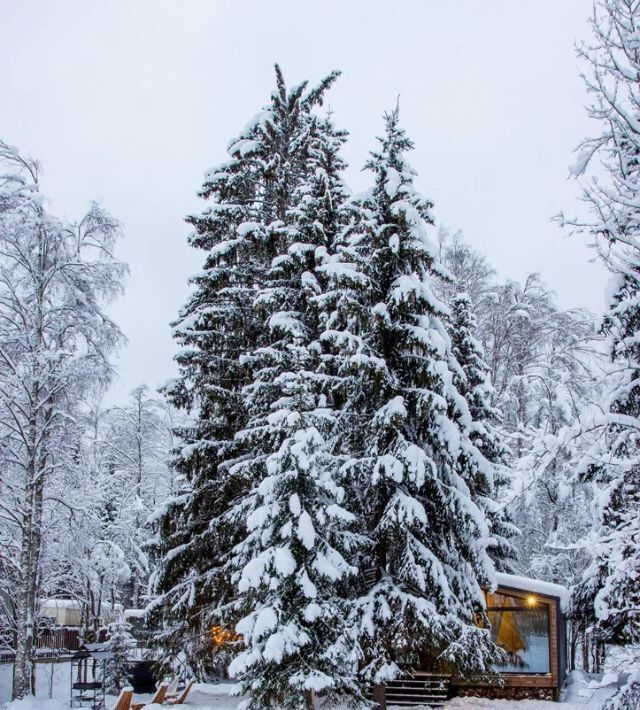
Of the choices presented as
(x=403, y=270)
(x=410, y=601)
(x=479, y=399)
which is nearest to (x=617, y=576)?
(x=410, y=601)

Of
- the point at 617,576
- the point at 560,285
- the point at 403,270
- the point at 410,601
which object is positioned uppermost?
the point at 560,285

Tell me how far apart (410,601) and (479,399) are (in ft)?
30.0

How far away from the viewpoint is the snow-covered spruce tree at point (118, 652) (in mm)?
21047

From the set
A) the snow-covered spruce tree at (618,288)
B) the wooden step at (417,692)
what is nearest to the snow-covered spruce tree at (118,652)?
the wooden step at (417,692)

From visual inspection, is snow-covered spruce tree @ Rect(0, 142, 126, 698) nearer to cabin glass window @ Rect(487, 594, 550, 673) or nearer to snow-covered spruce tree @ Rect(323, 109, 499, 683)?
snow-covered spruce tree @ Rect(323, 109, 499, 683)

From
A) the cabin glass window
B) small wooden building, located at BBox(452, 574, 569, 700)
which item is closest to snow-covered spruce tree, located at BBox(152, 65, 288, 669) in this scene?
small wooden building, located at BBox(452, 574, 569, 700)

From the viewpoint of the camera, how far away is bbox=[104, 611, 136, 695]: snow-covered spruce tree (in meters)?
21.0

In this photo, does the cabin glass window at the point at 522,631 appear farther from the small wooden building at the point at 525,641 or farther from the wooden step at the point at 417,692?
the wooden step at the point at 417,692

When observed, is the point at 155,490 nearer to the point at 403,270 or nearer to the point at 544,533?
the point at 544,533

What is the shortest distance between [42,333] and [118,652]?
954cm

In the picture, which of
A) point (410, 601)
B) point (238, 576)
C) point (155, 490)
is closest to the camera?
point (410, 601)

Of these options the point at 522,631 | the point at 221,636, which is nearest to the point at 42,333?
the point at 221,636

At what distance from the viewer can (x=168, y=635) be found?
15.7 meters

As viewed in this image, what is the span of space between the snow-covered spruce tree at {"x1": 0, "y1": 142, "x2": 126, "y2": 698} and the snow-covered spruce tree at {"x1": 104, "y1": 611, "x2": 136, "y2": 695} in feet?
7.81
